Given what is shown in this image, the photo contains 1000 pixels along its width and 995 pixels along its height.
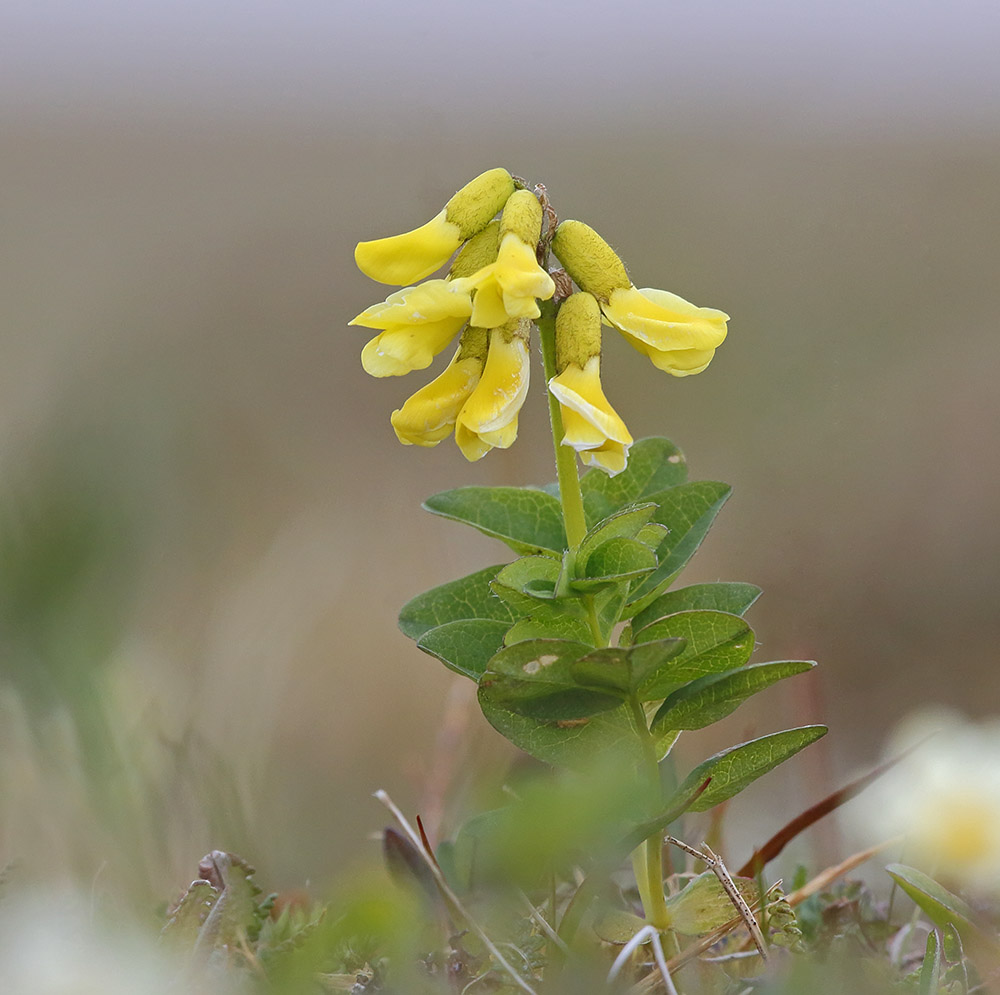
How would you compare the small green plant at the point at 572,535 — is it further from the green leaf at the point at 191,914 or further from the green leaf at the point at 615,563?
the green leaf at the point at 191,914

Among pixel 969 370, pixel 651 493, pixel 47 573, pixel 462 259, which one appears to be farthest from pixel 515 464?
pixel 969 370

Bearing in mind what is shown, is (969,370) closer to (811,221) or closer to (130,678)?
(811,221)

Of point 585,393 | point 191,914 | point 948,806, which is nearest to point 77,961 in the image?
point 191,914

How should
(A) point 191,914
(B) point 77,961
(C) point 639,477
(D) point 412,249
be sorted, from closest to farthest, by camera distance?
1. (B) point 77,961
2. (A) point 191,914
3. (D) point 412,249
4. (C) point 639,477

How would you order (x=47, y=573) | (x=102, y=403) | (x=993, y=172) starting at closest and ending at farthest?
1. (x=47, y=573)
2. (x=102, y=403)
3. (x=993, y=172)

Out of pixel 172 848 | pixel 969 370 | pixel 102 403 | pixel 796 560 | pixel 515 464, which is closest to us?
pixel 102 403

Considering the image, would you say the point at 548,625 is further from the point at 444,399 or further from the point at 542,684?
the point at 444,399

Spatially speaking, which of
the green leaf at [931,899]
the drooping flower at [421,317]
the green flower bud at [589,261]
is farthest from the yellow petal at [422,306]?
the green leaf at [931,899]
